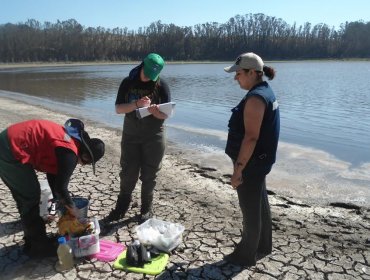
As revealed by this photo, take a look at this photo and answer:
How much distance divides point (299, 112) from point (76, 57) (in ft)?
342

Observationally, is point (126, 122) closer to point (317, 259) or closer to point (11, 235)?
point (11, 235)

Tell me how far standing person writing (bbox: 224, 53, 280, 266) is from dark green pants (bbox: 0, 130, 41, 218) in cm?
190

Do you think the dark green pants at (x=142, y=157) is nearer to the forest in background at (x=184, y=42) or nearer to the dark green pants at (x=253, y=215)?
the dark green pants at (x=253, y=215)

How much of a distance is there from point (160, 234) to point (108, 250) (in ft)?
1.92

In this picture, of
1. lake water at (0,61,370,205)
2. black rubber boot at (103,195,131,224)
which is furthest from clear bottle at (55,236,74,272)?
lake water at (0,61,370,205)

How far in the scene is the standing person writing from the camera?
3.28 m

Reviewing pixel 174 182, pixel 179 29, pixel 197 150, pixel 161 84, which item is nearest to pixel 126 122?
pixel 161 84

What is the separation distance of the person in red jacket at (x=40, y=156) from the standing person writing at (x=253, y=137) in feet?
4.39

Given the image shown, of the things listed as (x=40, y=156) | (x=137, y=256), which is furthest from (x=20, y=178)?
(x=137, y=256)

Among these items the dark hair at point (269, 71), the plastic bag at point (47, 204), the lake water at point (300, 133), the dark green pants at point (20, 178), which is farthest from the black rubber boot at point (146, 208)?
the lake water at point (300, 133)

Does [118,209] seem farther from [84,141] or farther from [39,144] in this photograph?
[39,144]

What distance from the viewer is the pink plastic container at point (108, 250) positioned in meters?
4.07

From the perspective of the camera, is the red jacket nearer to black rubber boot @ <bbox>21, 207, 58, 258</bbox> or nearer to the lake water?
black rubber boot @ <bbox>21, 207, 58, 258</bbox>

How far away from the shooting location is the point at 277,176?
803cm
